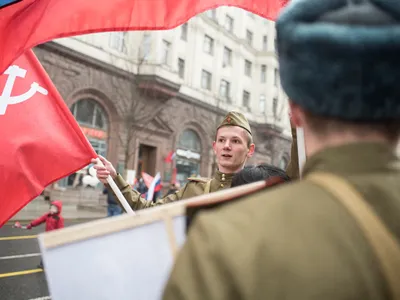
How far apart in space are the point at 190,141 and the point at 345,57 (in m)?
26.1

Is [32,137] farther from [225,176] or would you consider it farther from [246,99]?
[246,99]

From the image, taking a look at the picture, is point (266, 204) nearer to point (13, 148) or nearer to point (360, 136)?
point (360, 136)

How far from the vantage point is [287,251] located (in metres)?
0.82

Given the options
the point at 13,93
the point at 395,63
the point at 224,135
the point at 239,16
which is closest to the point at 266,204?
the point at 395,63

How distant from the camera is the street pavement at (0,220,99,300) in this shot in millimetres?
5867

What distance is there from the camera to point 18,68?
10.9ft

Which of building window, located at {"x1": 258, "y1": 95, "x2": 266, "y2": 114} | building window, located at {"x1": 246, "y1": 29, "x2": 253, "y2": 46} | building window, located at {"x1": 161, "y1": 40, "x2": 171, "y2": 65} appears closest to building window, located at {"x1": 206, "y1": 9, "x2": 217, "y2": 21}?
building window, located at {"x1": 161, "y1": 40, "x2": 171, "y2": 65}

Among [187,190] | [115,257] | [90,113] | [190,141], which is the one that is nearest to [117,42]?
[90,113]

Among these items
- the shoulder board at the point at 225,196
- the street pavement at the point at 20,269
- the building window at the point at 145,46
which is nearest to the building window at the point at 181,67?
the building window at the point at 145,46

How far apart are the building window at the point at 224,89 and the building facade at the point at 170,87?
2.7 inches

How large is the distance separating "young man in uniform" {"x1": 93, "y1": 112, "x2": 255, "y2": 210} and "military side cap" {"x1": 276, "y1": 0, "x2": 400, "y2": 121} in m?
2.26

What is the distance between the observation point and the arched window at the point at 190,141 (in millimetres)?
26133

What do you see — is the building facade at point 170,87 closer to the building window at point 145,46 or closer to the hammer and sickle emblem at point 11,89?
the building window at point 145,46

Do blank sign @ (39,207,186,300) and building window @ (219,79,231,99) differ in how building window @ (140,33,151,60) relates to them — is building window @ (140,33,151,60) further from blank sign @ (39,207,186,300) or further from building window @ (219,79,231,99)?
blank sign @ (39,207,186,300)
